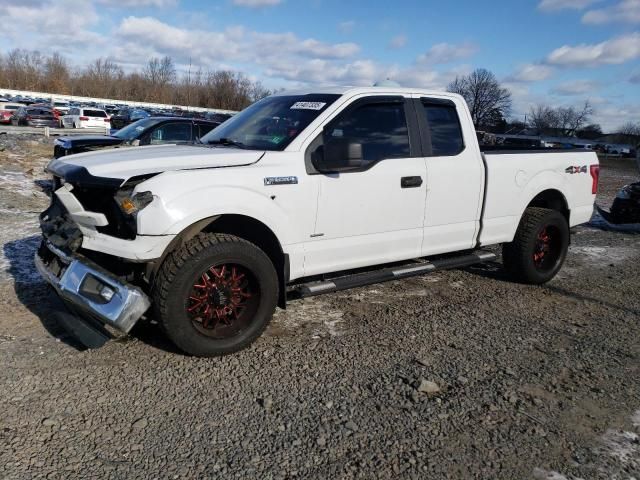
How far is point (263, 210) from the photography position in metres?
3.88

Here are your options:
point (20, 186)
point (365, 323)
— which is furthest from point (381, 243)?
point (20, 186)

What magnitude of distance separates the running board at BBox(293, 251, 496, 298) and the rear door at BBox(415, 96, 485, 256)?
0.44 ft

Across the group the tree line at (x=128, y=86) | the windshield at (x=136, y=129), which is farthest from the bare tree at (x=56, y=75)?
the windshield at (x=136, y=129)

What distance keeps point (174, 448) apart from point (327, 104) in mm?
2840

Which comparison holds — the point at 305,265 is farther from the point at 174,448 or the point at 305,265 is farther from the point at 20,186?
the point at 20,186

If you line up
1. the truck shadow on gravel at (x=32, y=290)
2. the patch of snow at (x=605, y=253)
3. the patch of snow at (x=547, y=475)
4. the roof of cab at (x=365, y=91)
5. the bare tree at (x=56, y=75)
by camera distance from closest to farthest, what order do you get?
the patch of snow at (x=547, y=475) → the truck shadow on gravel at (x=32, y=290) → the roof of cab at (x=365, y=91) → the patch of snow at (x=605, y=253) → the bare tree at (x=56, y=75)

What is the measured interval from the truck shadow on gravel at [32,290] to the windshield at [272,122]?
1.96m

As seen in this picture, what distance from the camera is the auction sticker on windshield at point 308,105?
4.43 metres

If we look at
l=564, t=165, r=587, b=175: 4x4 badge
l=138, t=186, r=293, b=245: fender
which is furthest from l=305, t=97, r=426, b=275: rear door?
l=564, t=165, r=587, b=175: 4x4 badge

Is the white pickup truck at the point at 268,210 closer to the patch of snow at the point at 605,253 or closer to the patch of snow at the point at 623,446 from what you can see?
the patch of snow at the point at 623,446

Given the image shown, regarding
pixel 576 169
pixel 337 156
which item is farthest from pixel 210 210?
pixel 576 169

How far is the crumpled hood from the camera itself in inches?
141

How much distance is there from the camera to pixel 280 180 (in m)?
3.95

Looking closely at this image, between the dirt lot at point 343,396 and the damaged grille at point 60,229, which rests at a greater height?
the damaged grille at point 60,229
